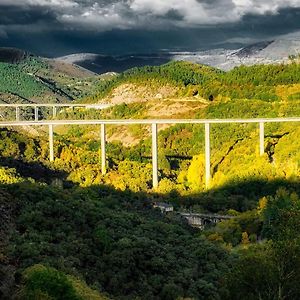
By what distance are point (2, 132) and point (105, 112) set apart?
198 ft

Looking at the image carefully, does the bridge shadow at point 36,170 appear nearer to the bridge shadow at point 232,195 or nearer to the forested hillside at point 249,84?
the bridge shadow at point 232,195

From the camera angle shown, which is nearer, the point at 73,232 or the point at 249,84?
the point at 73,232

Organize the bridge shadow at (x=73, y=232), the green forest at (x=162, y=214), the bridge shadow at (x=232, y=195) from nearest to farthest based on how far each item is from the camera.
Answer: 1. the green forest at (x=162, y=214)
2. the bridge shadow at (x=73, y=232)
3. the bridge shadow at (x=232, y=195)

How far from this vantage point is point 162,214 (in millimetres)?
53625

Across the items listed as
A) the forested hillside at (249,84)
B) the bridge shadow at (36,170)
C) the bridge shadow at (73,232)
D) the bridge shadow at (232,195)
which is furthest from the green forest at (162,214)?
the forested hillside at (249,84)

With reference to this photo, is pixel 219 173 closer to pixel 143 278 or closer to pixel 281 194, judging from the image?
pixel 281 194

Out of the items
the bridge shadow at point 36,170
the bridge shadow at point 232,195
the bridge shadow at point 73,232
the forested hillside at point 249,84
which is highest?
the forested hillside at point 249,84

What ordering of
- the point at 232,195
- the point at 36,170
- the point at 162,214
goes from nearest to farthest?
the point at 162,214 < the point at 232,195 < the point at 36,170

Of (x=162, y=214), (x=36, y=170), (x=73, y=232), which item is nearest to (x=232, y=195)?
(x=162, y=214)

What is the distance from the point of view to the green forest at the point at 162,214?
2538cm

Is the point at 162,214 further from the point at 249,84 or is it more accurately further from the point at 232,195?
the point at 249,84

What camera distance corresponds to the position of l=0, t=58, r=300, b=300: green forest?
25375mm

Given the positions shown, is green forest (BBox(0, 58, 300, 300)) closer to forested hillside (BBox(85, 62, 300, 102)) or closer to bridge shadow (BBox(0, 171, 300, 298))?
bridge shadow (BBox(0, 171, 300, 298))

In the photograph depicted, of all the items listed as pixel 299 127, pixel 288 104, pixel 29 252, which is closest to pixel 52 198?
pixel 29 252
